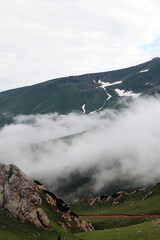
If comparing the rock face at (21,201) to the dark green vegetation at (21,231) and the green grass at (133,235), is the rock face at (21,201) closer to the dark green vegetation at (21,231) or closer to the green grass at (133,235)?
the dark green vegetation at (21,231)

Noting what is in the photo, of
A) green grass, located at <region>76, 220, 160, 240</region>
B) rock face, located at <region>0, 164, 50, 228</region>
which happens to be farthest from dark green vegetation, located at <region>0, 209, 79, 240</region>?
green grass, located at <region>76, 220, 160, 240</region>

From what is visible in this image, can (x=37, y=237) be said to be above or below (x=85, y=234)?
above

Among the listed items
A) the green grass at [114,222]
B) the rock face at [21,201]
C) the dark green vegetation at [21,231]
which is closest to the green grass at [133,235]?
the rock face at [21,201]

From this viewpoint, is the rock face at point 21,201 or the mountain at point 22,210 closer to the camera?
the mountain at point 22,210

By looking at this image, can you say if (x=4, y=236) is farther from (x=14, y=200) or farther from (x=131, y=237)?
(x=131, y=237)

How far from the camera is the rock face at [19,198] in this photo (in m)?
93.1

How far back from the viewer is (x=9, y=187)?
9969 centimetres

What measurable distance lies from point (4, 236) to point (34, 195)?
29800 millimetres

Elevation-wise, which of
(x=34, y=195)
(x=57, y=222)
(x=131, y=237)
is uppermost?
(x=34, y=195)

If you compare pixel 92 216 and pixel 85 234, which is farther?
pixel 92 216

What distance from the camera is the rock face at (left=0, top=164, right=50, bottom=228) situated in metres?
93.1

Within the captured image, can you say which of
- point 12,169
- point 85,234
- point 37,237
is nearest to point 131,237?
point 85,234

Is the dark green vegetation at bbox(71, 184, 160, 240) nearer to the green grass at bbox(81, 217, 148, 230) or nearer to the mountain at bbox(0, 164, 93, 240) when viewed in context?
the green grass at bbox(81, 217, 148, 230)

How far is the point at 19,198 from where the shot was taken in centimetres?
9819
